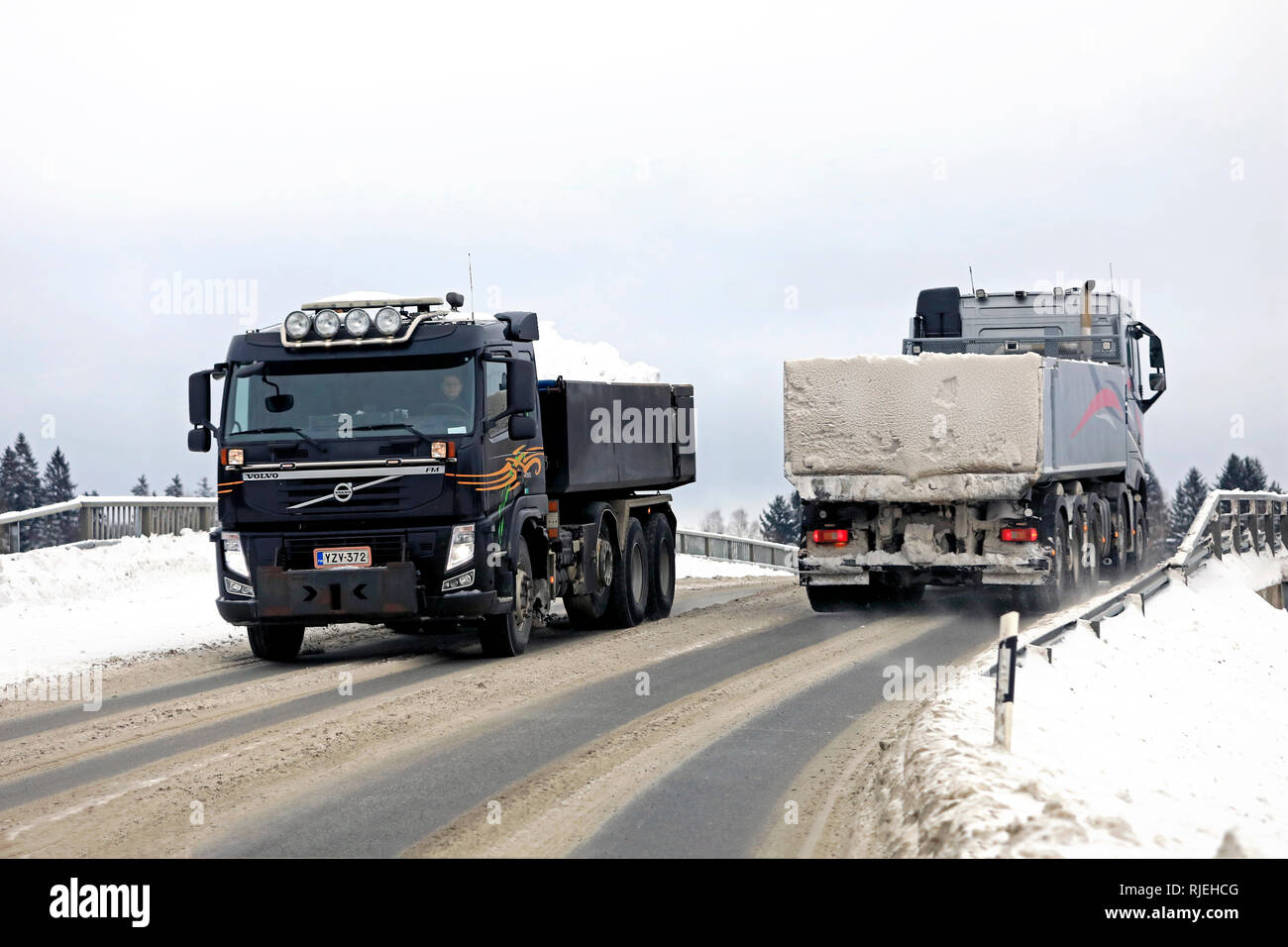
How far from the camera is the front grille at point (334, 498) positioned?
12.6 meters

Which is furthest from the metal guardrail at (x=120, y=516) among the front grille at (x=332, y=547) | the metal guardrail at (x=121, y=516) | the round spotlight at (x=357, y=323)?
the round spotlight at (x=357, y=323)

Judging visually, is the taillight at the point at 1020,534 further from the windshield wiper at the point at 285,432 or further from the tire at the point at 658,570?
the windshield wiper at the point at 285,432

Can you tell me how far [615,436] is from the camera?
16578 millimetres

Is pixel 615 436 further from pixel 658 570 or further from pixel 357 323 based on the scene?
pixel 357 323

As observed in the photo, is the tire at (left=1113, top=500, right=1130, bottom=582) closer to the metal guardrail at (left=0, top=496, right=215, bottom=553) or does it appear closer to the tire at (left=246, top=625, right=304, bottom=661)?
the tire at (left=246, top=625, right=304, bottom=661)

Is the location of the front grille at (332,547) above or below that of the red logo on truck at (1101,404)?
below

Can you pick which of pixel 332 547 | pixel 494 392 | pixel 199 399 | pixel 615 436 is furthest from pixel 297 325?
pixel 615 436

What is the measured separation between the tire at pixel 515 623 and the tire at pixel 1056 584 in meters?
6.76

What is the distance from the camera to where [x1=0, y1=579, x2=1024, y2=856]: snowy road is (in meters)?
6.79

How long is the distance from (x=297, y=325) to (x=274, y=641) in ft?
10.2

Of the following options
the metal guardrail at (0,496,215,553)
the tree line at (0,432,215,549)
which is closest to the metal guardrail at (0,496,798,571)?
the metal guardrail at (0,496,215,553)
